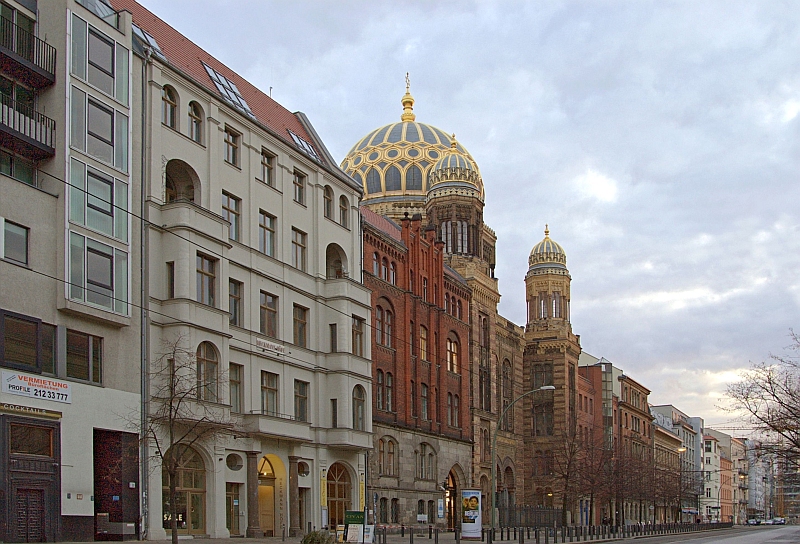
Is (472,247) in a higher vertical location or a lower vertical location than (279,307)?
higher

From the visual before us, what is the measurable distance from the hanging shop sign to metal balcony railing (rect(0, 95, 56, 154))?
7781 millimetres

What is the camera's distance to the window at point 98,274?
3806 cm

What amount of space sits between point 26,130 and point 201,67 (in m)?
15.3

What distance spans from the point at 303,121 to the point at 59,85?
→ 23814mm

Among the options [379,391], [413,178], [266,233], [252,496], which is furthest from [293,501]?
[413,178]

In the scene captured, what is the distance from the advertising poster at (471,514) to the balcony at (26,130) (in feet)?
82.0

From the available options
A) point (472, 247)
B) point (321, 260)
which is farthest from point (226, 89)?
point (472, 247)

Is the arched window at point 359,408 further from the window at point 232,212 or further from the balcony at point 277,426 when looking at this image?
the window at point 232,212

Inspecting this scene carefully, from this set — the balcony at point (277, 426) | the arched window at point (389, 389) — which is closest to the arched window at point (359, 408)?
the balcony at point (277, 426)

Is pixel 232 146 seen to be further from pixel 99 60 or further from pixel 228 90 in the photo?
pixel 99 60

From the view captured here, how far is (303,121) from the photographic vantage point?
6172cm

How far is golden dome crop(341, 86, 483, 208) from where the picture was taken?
312 feet

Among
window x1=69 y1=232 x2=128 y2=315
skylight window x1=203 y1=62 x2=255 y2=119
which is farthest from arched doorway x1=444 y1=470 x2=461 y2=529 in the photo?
window x1=69 y1=232 x2=128 y2=315

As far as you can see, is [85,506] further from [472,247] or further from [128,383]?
[472,247]
